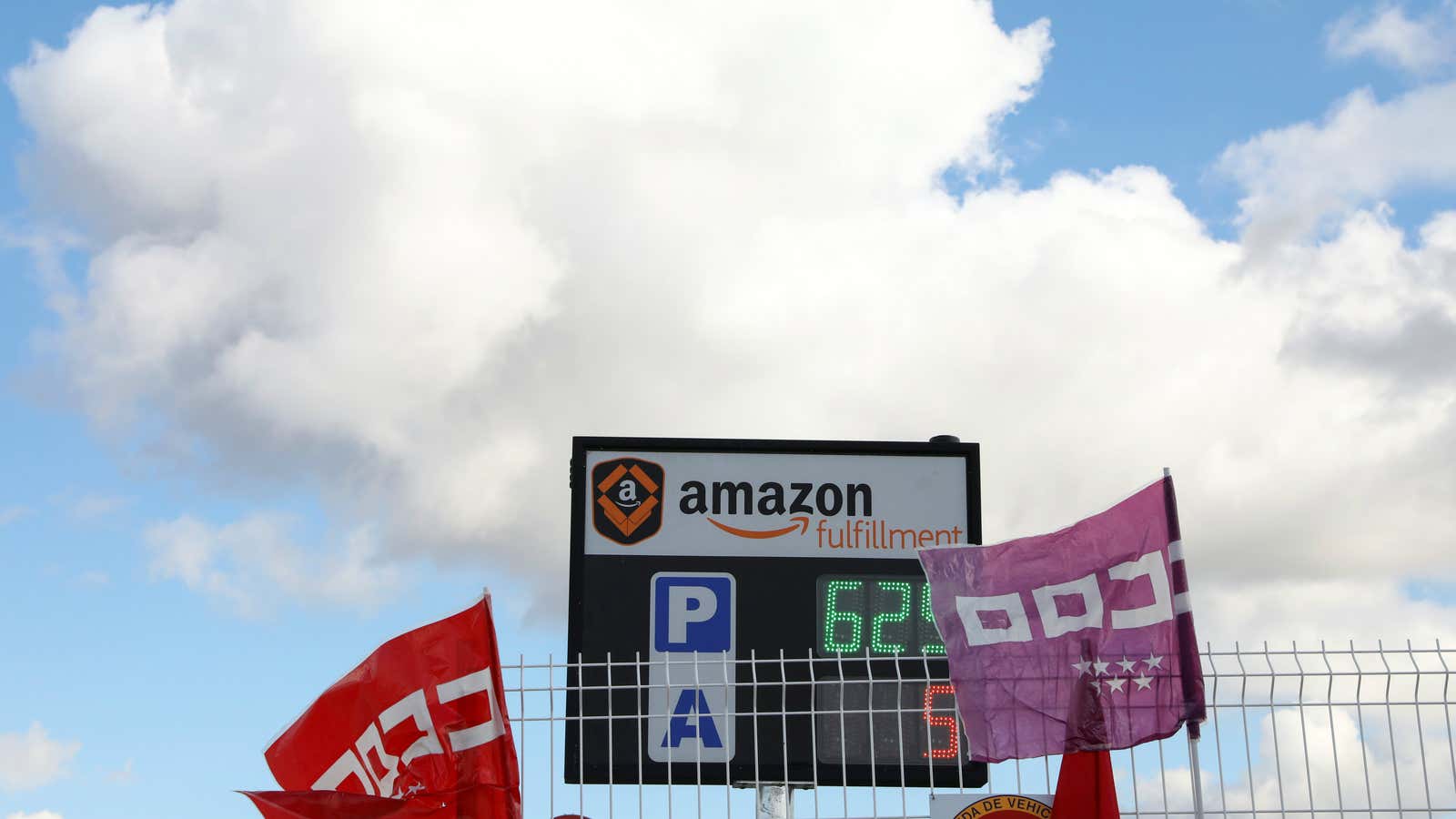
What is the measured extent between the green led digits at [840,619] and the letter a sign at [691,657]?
44 cm

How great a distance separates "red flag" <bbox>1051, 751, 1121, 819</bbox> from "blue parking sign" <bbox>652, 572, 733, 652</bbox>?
1.87 meters

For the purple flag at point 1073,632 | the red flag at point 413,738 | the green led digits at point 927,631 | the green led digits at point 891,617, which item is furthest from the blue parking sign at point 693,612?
the purple flag at point 1073,632

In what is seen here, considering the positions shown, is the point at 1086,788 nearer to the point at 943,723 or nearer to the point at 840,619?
the point at 943,723

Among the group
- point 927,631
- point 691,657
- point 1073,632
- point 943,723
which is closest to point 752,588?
point 691,657

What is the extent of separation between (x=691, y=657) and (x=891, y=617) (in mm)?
952

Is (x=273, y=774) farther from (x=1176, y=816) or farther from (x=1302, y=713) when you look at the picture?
(x=1302, y=713)

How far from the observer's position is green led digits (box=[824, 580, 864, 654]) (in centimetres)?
776

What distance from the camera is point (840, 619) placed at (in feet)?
25.7

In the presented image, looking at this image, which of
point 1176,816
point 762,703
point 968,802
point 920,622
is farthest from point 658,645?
point 1176,816

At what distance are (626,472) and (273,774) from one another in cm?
227

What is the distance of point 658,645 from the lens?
306 inches

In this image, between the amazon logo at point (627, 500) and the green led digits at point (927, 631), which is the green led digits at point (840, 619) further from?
the amazon logo at point (627, 500)

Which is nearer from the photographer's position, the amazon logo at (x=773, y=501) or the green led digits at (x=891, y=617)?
the green led digits at (x=891, y=617)

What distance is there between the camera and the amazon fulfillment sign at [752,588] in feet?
24.9
